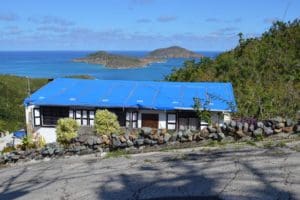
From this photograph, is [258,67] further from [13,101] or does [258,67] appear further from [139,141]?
[13,101]

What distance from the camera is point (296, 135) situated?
8258 millimetres

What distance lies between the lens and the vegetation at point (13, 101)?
177 feet

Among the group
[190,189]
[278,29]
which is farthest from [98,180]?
[278,29]

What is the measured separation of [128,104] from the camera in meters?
21.0

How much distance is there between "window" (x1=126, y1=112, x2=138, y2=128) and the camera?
71.8 feet

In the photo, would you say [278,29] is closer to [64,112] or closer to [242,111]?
[64,112]

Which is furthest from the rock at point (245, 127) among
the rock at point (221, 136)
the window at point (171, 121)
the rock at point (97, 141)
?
the window at point (171, 121)

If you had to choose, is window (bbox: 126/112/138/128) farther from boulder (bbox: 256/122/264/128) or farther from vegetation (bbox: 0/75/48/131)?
vegetation (bbox: 0/75/48/131)

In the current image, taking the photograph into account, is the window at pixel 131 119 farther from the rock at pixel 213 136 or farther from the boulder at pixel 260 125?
the boulder at pixel 260 125

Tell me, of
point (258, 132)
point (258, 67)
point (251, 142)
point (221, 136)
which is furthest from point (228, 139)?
point (258, 67)

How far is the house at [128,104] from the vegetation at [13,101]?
17.3 m

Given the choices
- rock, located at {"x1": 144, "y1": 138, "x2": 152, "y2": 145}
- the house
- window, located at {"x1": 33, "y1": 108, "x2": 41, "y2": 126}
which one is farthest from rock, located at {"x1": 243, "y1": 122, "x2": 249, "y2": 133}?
window, located at {"x1": 33, "y1": 108, "x2": 41, "y2": 126}

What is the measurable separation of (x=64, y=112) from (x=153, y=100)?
510 centimetres

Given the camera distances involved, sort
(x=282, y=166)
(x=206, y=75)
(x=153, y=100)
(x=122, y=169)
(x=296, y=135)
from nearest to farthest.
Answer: (x=282, y=166) → (x=122, y=169) → (x=296, y=135) → (x=153, y=100) → (x=206, y=75)
